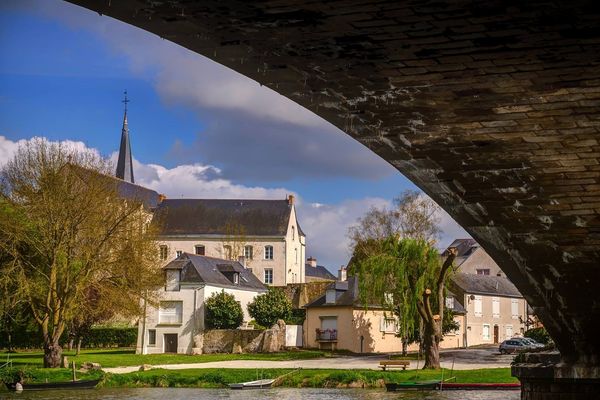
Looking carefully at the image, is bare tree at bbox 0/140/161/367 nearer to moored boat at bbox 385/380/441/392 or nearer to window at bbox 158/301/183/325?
window at bbox 158/301/183/325

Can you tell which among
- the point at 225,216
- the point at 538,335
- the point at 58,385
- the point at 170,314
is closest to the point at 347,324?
the point at 170,314

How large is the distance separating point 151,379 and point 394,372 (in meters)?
8.06

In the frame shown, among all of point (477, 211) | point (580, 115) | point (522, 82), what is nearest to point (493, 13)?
point (522, 82)

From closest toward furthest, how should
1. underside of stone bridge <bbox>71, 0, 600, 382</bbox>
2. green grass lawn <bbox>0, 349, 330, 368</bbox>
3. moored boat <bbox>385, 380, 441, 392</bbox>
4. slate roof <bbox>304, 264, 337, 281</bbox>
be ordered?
underside of stone bridge <bbox>71, 0, 600, 382</bbox>
moored boat <bbox>385, 380, 441, 392</bbox>
green grass lawn <bbox>0, 349, 330, 368</bbox>
slate roof <bbox>304, 264, 337, 281</bbox>

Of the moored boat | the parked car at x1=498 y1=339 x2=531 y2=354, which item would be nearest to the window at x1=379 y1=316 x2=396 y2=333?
the parked car at x1=498 y1=339 x2=531 y2=354

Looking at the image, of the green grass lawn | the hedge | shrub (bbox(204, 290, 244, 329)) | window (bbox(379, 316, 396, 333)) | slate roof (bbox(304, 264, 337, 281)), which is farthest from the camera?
slate roof (bbox(304, 264, 337, 281))

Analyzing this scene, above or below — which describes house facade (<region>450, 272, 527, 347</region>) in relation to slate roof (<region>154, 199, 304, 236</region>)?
below

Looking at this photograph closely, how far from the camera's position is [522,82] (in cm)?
668

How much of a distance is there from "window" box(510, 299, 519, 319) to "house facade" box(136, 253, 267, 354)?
2191 centimetres

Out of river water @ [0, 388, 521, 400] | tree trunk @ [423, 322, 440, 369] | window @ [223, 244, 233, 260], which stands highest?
window @ [223, 244, 233, 260]

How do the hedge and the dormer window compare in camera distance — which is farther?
the hedge

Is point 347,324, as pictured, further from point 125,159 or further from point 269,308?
point 125,159

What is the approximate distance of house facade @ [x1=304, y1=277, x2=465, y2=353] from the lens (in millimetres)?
48125

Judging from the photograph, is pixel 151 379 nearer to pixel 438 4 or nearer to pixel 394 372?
pixel 394 372
